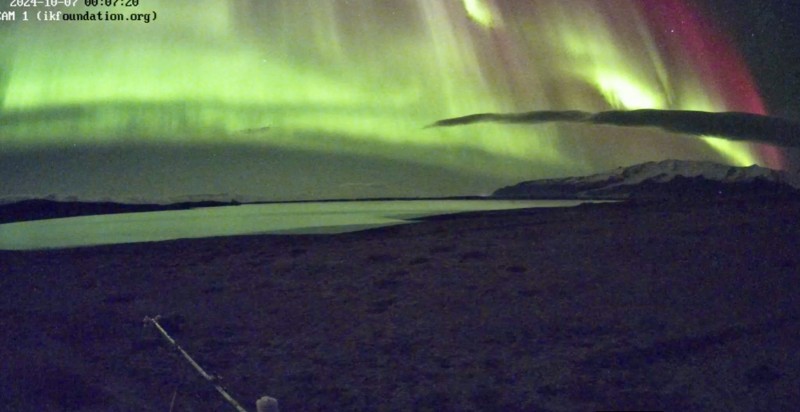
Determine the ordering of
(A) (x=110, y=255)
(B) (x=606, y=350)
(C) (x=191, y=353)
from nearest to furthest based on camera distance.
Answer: (B) (x=606, y=350), (C) (x=191, y=353), (A) (x=110, y=255)

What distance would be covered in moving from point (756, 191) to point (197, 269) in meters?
26.7

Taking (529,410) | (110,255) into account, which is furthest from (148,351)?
(110,255)

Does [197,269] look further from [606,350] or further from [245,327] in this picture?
[606,350]

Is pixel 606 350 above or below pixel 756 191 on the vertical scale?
below

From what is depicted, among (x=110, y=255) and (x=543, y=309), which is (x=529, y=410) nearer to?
(x=543, y=309)

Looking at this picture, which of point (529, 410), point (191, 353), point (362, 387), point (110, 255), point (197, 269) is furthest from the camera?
point (110, 255)

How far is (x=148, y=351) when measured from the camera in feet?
39.5

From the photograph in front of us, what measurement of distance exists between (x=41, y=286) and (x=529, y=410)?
15140 mm

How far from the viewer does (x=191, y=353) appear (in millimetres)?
11953

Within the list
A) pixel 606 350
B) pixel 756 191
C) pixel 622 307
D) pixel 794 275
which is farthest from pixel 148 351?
pixel 756 191

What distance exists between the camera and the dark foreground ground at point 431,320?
9477 millimetres

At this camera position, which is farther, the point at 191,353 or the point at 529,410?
the point at 191,353

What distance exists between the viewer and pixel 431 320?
13.9 m

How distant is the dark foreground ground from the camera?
9.48 m
